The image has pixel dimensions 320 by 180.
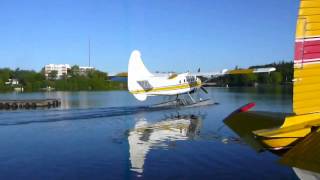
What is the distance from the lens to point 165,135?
659 inches

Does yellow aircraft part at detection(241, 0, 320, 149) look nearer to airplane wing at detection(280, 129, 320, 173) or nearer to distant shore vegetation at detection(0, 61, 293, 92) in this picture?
airplane wing at detection(280, 129, 320, 173)

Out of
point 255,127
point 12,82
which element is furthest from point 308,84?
point 12,82

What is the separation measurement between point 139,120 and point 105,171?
42.6 feet

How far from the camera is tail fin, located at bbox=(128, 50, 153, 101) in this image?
1261 inches

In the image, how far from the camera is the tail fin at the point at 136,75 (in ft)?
105

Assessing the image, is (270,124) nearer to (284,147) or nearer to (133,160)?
(284,147)

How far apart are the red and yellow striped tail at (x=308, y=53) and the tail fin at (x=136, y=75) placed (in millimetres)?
27015

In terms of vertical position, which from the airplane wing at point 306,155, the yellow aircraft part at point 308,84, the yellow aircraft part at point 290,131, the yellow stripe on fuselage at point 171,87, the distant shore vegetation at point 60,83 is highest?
the yellow aircraft part at point 308,84

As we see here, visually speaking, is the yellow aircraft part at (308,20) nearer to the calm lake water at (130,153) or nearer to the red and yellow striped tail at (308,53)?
the red and yellow striped tail at (308,53)

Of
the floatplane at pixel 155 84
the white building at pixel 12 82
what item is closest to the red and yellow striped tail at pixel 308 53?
the floatplane at pixel 155 84

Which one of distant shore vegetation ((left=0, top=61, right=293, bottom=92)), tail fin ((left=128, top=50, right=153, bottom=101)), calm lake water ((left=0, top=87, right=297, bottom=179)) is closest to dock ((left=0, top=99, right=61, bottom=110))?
tail fin ((left=128, top=50, right=153, bottom=101))

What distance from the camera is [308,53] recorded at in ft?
16.6

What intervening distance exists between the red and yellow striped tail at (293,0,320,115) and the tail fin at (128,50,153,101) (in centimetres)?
2702

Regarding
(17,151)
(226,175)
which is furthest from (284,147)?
(17,151)
